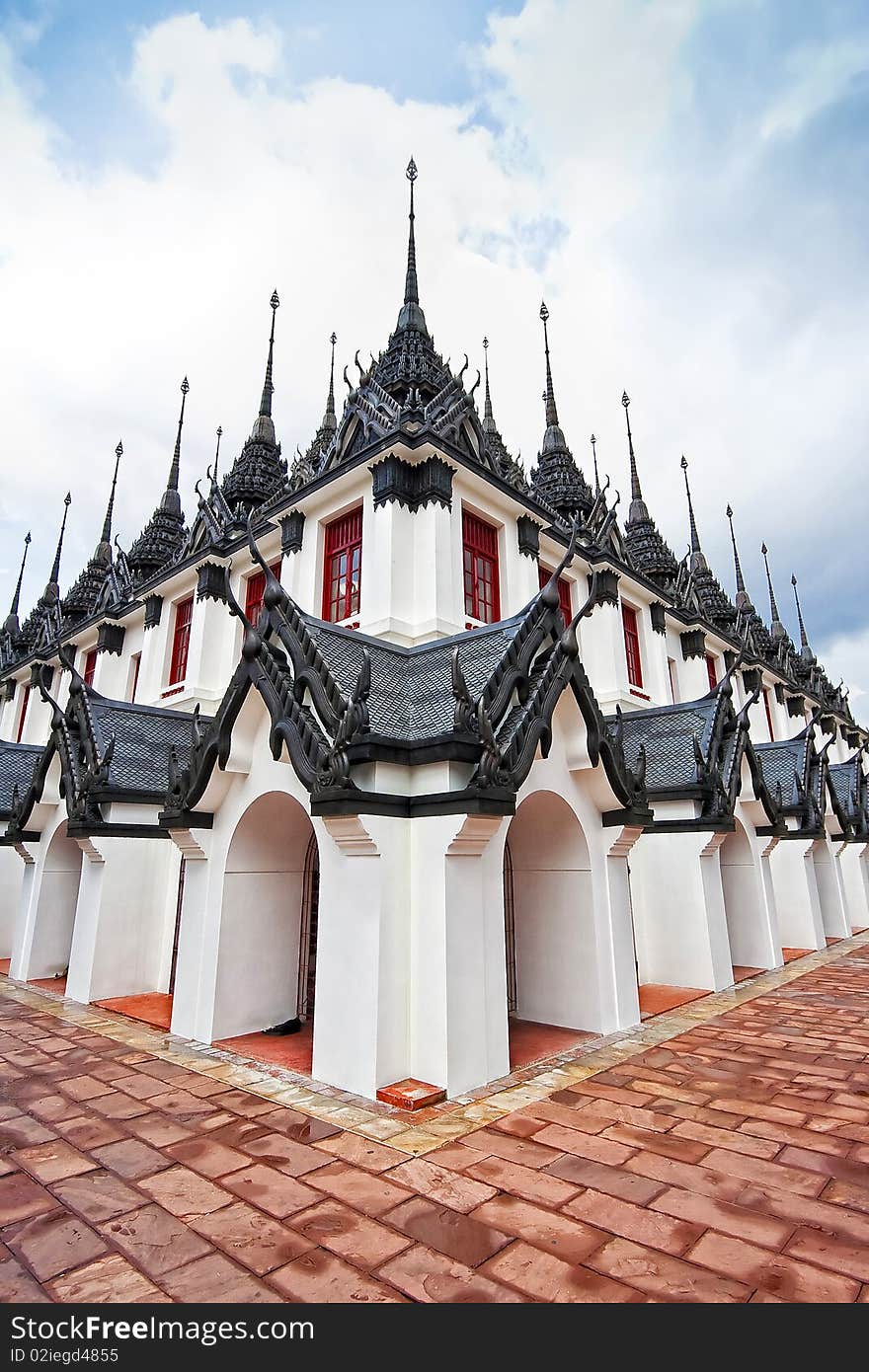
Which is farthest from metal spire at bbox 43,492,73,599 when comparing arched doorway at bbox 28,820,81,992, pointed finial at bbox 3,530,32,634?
arched doorway at bbox 28,820,81,992

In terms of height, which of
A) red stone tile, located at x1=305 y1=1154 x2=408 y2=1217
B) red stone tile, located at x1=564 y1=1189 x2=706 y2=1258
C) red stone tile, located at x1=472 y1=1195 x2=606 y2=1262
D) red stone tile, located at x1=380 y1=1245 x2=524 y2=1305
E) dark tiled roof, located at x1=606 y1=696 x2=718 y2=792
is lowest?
red stone tile, located at x1=564 y1=1189 x2=706 y2=1258

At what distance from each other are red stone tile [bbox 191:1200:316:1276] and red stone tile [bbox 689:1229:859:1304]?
2.01 metres

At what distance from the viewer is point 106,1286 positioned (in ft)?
10.4

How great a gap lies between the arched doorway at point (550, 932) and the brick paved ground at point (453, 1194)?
122 cm

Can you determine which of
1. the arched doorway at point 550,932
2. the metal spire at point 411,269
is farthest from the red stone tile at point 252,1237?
the metal spire at point 411,269

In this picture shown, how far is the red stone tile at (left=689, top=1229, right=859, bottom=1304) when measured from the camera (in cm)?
308

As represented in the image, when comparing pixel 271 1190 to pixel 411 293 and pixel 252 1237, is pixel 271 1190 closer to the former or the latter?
pixel 252 1237

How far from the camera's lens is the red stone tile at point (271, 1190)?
12.8ft

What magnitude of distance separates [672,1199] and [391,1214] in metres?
1.64

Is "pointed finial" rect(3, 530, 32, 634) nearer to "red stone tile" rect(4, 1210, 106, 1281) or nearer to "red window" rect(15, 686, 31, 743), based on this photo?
"red window" rect(15, 686, 31, 743)

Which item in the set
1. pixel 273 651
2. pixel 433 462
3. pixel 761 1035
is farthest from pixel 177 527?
pixel 761 1035

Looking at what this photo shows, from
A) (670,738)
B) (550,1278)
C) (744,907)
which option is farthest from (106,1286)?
(744,907)

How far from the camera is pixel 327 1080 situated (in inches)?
240

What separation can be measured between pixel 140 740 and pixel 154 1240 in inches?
365
